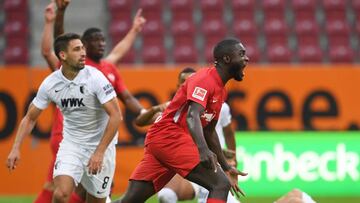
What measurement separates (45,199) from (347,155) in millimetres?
5820

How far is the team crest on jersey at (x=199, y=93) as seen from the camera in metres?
6.46

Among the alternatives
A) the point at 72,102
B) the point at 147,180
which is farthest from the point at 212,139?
the point at 72,102

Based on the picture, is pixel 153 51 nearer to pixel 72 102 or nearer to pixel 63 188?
pixel 72 102

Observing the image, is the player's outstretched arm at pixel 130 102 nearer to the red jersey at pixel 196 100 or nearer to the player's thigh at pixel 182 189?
the player's thigh at pixel 182 189

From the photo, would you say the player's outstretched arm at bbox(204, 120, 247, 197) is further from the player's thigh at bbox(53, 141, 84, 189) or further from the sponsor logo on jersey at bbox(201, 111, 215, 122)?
the player's thigh at bbox(53, 141, 84, 189)

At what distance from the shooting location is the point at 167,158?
6.84 metres

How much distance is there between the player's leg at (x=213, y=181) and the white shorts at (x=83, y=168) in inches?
47.5

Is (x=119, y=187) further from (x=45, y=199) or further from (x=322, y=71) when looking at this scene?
(x=45, y=199)

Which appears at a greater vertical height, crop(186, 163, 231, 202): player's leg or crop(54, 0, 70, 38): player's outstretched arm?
crop(54, 0, 70, 38): player's outstretched arm

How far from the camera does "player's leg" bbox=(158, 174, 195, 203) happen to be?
27.1 ft

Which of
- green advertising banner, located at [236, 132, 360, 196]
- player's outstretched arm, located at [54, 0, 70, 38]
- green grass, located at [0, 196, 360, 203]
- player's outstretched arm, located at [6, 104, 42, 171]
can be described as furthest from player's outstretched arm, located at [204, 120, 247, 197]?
green advertising banner, located at [236, 132, 360, 196]

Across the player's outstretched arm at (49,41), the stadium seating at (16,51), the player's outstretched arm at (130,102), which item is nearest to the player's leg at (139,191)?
the player's outstretched arm at (130,102)

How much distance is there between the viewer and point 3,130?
13016mm

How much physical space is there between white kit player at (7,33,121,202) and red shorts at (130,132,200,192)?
0.38 metres
